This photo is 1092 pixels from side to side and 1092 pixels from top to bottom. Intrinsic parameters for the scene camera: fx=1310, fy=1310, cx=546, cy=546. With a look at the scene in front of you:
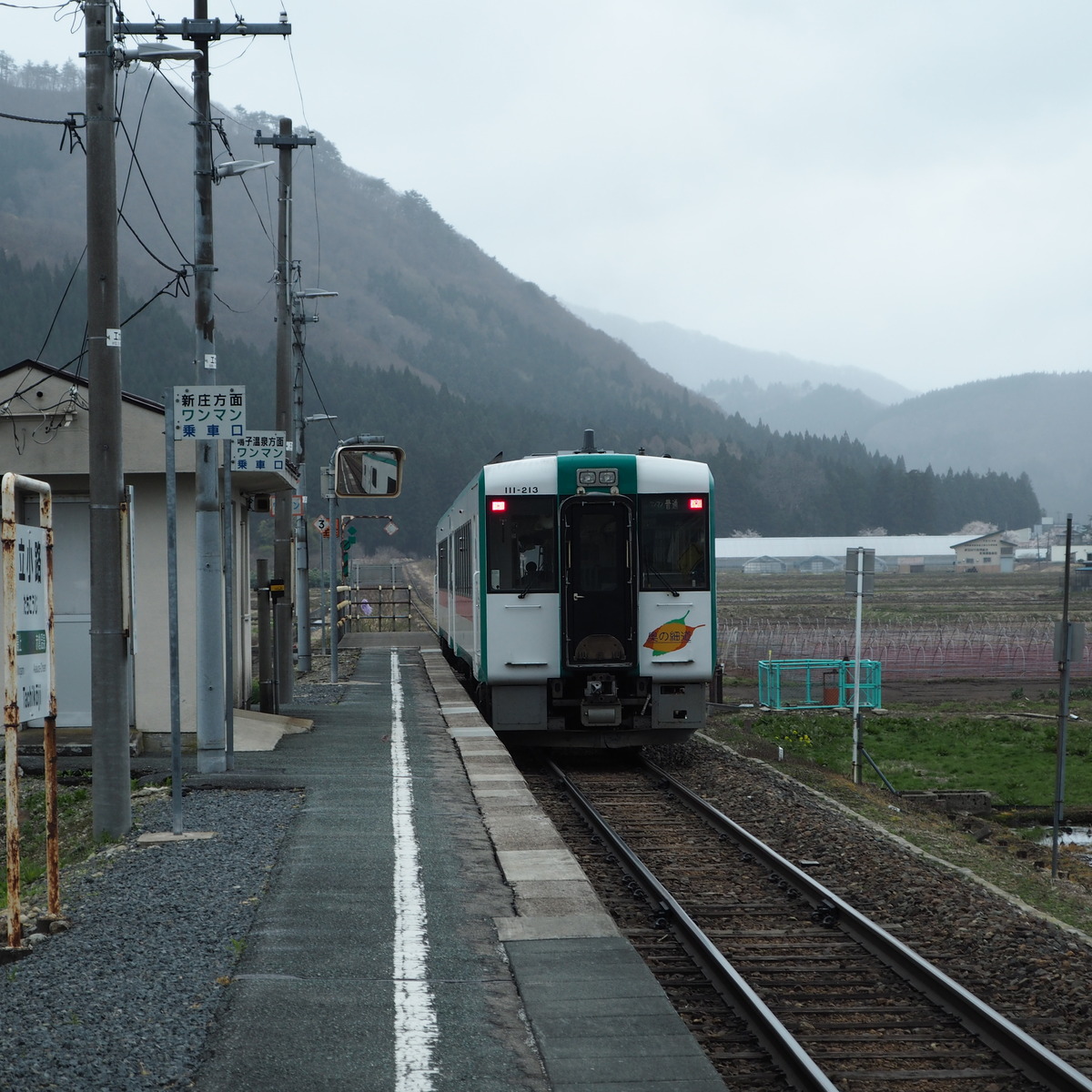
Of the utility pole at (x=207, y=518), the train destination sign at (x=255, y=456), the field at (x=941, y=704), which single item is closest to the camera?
the utility pole at (x=207, y=518)

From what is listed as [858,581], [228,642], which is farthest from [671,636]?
[228,642]

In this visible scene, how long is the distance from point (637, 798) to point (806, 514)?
496 ft

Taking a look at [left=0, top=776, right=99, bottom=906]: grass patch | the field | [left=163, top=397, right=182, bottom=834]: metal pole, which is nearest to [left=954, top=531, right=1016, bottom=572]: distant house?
the field

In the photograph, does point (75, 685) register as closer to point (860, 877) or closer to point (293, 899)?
point (293, 899)

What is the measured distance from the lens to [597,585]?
14.0m

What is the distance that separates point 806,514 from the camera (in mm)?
160875

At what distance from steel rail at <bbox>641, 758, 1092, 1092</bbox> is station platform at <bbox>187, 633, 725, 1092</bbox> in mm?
1534

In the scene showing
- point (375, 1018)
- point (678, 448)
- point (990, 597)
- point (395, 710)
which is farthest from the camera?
point (678, 448)

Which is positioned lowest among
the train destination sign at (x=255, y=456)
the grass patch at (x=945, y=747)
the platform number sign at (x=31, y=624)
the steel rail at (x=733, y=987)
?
the grass patch at (x=945, y=747)

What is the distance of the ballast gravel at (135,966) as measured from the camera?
15.7ft

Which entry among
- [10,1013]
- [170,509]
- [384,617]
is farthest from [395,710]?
[384,617]

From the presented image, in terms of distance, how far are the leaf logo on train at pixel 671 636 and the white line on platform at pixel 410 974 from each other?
14.7ft

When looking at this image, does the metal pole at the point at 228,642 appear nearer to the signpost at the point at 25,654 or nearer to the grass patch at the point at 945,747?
the signpost at the point at 25,654

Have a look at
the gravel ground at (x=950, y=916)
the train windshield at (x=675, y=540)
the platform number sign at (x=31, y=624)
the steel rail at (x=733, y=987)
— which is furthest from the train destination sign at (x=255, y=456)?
the platform number sign at (x=31, y=624)
